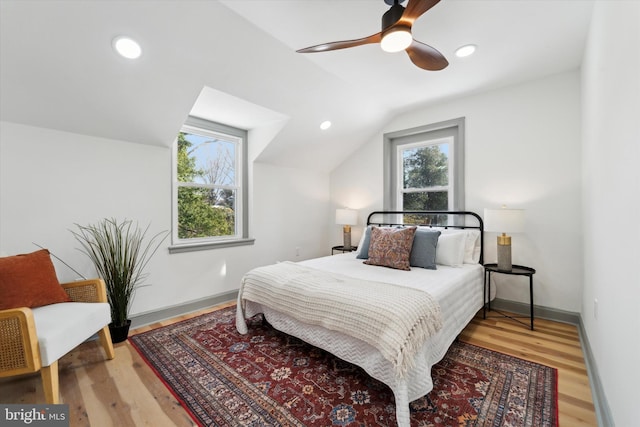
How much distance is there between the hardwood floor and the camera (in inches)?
61.4

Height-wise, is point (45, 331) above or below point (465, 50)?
below

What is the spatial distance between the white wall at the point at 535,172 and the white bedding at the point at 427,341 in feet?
2.24

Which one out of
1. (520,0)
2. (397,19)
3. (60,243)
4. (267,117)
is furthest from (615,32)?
(60,243)

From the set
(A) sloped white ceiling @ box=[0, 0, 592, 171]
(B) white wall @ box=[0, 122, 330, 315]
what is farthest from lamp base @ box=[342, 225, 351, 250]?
(A) sloped white ceiling @ box=[0, 0, 592, 171]

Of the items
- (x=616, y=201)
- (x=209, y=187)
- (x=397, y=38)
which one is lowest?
(x=616, y=201)

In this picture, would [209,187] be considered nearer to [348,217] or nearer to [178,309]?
[178,309]

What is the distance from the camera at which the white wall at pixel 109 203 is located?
86.2 inches

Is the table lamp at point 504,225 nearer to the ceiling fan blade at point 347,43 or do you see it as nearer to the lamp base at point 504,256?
the lamp base at point 504,256

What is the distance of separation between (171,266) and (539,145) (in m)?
4.09

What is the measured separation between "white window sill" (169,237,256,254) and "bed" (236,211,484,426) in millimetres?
1021

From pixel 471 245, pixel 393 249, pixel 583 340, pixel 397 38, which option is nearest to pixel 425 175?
pixel 471 245

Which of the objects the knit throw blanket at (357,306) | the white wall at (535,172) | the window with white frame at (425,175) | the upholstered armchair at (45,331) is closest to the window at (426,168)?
the window with white frame at (425,175)

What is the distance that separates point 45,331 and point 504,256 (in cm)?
365

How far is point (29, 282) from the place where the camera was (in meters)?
1.89
